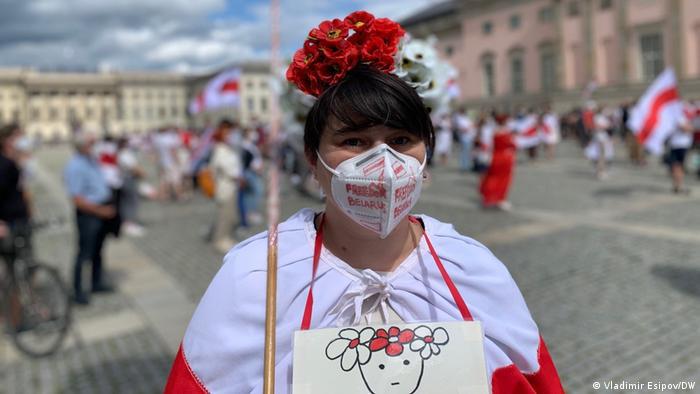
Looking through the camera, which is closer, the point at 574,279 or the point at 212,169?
the point at 574,279

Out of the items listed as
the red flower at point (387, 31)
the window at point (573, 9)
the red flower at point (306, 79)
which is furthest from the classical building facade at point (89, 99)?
the red flower at point (387, 31)

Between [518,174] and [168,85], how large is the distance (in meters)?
105

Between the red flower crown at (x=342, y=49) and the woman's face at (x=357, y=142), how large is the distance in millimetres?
147

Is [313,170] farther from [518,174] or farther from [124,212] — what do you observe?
[518,174]

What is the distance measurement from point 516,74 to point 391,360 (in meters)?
44.0

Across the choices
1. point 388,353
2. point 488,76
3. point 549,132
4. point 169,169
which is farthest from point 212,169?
point 488,76

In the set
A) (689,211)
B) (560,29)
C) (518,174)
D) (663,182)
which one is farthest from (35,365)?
(560,29)

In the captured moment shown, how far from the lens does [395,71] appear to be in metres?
1.73

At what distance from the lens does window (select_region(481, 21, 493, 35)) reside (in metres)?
44.0


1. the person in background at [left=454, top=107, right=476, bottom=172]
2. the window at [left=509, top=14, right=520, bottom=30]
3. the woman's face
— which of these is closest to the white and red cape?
the woman's face

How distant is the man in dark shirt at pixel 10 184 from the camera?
5227 millimetres

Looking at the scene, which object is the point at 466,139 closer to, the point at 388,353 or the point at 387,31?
the point at 387,31

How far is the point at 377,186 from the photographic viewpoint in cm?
155

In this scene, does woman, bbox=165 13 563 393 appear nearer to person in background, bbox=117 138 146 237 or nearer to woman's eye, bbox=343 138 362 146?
woman's eye, bbox=343 138 362 146
